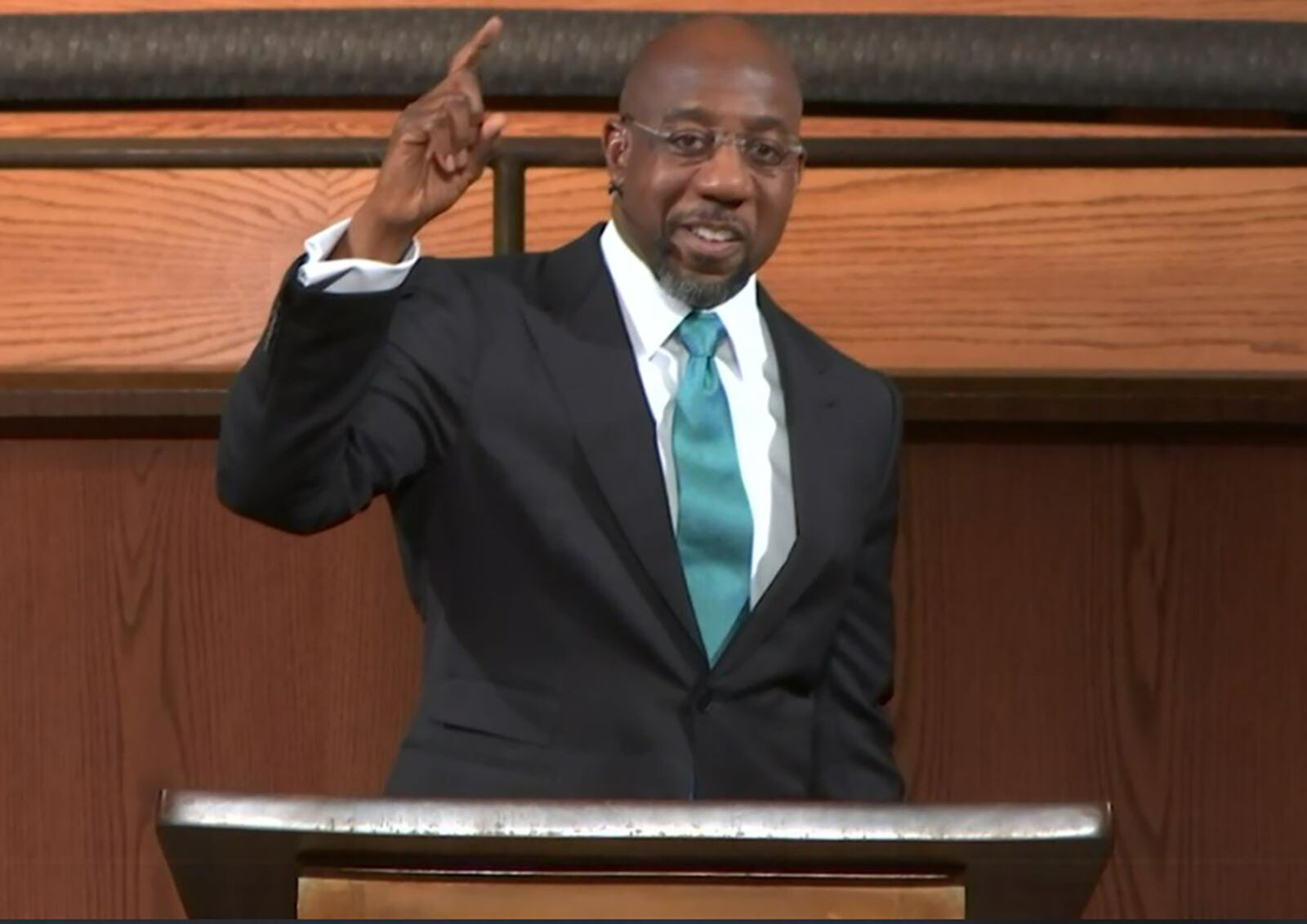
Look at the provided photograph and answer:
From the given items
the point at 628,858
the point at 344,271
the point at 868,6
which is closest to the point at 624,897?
the point at 628,858

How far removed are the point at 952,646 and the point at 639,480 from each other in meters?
0.42

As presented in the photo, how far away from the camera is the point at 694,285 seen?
1276mm

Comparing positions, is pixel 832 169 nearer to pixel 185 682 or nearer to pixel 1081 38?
pixel 1081 38

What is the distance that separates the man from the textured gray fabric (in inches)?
11.9

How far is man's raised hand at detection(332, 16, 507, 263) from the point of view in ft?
3.47

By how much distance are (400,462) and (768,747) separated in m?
0.23

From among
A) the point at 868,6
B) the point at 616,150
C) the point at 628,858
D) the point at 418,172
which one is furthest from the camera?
the point at 868,6

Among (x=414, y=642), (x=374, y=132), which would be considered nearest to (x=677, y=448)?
(x=414, y=642)

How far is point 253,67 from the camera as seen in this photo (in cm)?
160

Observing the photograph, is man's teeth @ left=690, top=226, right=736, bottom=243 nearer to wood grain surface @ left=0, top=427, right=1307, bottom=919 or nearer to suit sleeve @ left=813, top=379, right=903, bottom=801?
suit sleeve @ left=813, top=379, right=903, bottom=801

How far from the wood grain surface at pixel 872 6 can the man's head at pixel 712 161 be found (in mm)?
387

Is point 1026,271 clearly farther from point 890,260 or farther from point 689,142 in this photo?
point 689,142

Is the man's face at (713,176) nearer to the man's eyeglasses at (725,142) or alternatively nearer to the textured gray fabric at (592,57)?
the man's eyeglasses at (725,142)

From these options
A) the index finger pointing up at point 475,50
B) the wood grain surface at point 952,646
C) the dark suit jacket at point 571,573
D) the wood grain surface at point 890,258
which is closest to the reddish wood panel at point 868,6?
the wood grain surface at point 890,258
